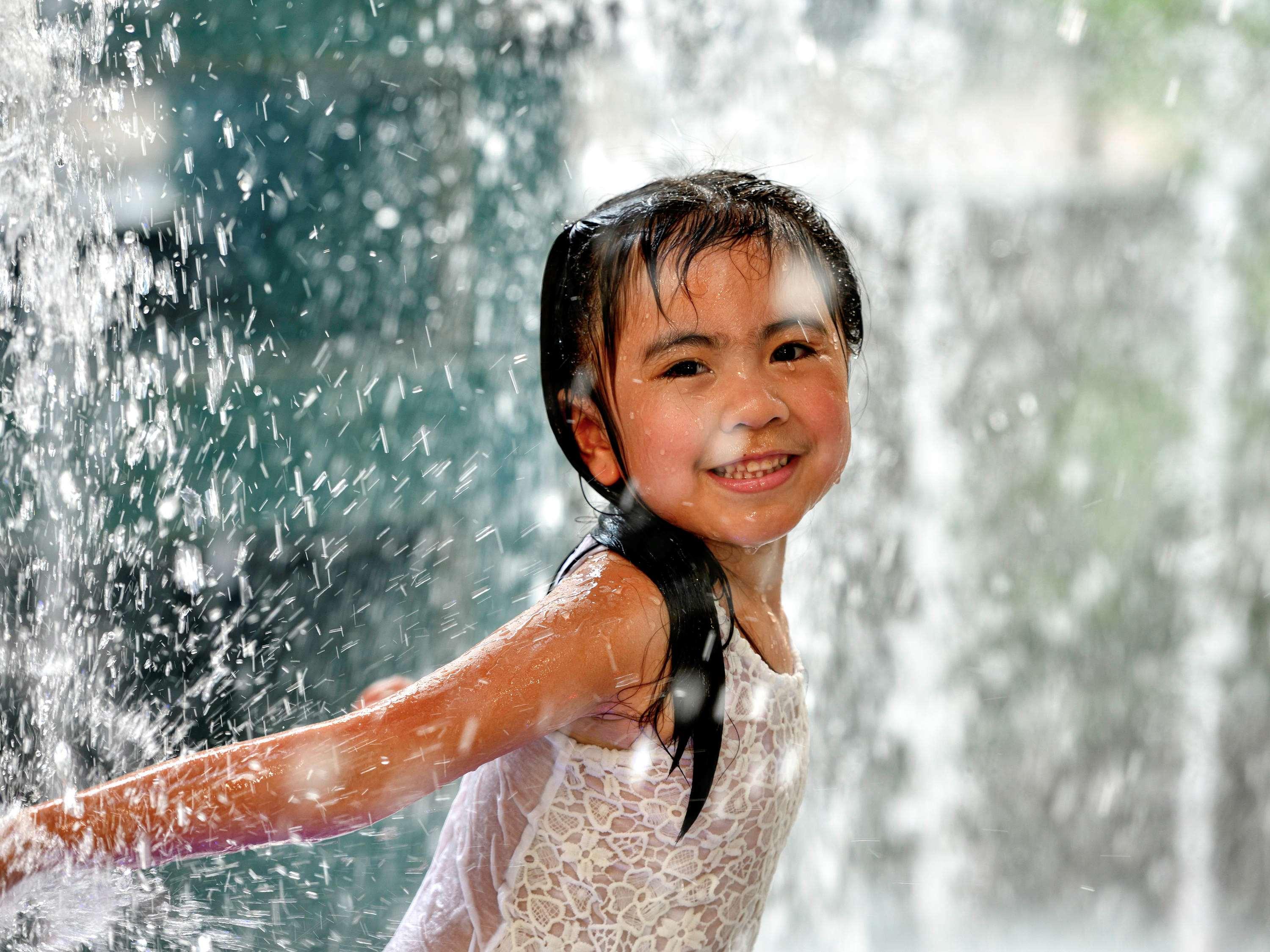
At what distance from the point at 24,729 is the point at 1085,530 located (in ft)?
14.7

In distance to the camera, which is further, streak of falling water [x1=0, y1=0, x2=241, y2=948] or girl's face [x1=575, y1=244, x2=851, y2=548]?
streak of falling water [x1=0, y1=0, x2=241, y2=948]

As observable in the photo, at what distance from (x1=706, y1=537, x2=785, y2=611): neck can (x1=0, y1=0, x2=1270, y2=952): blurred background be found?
183cm

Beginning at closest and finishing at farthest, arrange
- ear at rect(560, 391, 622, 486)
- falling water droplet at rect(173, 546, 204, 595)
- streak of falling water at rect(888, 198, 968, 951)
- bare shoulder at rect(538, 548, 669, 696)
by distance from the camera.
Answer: bare shoulder at rect(538, 548, 669, 696), ear at rect(560, 391, 622, 486), falling water droplet at rect(173, 546, 204, 595), streak of falling water at rect(888, 198, 968, 951)

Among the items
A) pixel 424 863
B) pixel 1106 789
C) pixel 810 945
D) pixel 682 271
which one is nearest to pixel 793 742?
pixel 682 271

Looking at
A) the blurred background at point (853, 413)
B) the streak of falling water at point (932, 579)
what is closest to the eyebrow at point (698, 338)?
the blurred background at point (853, 413)

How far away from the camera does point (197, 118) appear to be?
4.23 metres

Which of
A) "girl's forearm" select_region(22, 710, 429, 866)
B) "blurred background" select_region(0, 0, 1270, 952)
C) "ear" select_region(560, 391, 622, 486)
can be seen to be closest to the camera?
"girl's forearm" select_region(22, 710, 429, 866)

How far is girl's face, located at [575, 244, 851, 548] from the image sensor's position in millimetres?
1405

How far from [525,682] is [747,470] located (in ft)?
1.27

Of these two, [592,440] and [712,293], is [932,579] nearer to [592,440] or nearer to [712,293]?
[592,440]

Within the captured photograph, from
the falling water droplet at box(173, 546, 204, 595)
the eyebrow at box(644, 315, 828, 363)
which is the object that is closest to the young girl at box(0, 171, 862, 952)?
the eyebrow at box(644, 315, 828, 363)

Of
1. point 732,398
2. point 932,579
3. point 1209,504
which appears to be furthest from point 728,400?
point 1209,504

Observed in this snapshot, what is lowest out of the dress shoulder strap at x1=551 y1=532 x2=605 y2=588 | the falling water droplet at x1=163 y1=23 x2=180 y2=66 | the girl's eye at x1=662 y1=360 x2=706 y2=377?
the dress shoulder strap at x1=551 y1=532 x2=605 y2=588

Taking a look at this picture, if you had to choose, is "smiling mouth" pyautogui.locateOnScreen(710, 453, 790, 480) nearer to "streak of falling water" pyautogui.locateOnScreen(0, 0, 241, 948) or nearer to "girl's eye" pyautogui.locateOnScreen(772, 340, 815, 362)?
"girl's eye" pyautogui.locateOnScreen(772, 340, 815, 362)
